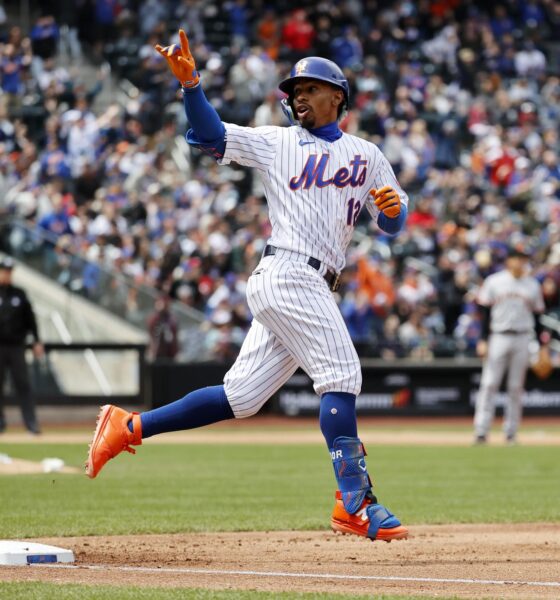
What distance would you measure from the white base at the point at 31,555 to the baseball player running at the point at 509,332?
1004 centimetres

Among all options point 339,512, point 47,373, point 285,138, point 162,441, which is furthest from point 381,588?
point 47,373

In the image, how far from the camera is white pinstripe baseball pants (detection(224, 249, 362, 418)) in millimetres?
6207

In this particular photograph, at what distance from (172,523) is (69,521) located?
65 centimetres

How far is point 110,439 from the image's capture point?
650 cm

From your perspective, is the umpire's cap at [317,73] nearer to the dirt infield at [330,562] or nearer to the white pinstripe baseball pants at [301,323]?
the white pinstripe baseball pants at [301,323]

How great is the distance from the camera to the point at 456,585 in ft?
18.4

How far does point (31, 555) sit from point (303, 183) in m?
2.18

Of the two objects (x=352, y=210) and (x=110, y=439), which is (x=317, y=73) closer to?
(x=352, y=210)

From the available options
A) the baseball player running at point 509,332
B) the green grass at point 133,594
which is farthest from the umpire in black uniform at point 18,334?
the green grass at point 133,594

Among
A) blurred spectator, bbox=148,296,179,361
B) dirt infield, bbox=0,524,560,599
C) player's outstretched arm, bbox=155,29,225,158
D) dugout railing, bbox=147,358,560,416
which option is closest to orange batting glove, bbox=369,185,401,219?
player's outstretched arm, bbox=155,29,225,158

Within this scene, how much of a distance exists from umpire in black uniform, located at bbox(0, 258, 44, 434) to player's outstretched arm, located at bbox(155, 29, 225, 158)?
10.9m

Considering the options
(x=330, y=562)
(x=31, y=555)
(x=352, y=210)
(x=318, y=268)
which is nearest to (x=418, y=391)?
(x=330, y=562)

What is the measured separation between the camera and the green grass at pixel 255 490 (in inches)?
331

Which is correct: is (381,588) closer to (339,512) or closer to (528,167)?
(339,512)
